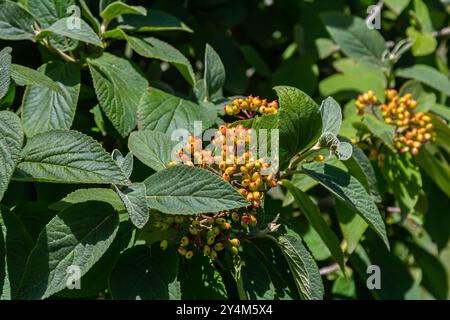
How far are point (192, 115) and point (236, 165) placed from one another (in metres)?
0.32

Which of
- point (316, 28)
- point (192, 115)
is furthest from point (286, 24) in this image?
point (192, 115)

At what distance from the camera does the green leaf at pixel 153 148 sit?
1.33 m

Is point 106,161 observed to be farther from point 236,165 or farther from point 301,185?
point 301,185

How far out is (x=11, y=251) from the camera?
4.02 ft

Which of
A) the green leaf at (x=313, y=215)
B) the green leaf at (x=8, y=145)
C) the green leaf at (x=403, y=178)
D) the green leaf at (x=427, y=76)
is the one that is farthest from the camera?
the green leaf at (x=427, y=76)

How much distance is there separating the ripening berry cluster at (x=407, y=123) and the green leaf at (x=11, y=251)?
3.21 feet

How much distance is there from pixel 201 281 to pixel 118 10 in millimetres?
656

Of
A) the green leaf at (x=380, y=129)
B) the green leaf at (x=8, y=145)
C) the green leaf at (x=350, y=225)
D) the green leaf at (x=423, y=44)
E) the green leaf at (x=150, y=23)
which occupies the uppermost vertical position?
the green leaf at (x=8, y=145)

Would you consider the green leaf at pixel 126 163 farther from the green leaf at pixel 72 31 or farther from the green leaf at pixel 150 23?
the green leaf at pixel 150 23

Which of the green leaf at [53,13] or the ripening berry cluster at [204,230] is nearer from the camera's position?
the ripening berry cluster at [204,230]

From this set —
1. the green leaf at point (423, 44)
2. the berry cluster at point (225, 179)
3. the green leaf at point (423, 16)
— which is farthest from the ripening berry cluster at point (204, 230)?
the green leaf at point (423, 16)

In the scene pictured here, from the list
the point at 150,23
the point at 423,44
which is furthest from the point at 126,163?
the point at 423,44

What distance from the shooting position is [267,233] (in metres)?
1.37

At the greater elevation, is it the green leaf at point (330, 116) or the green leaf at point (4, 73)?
the green leaf at point (4, 73)
